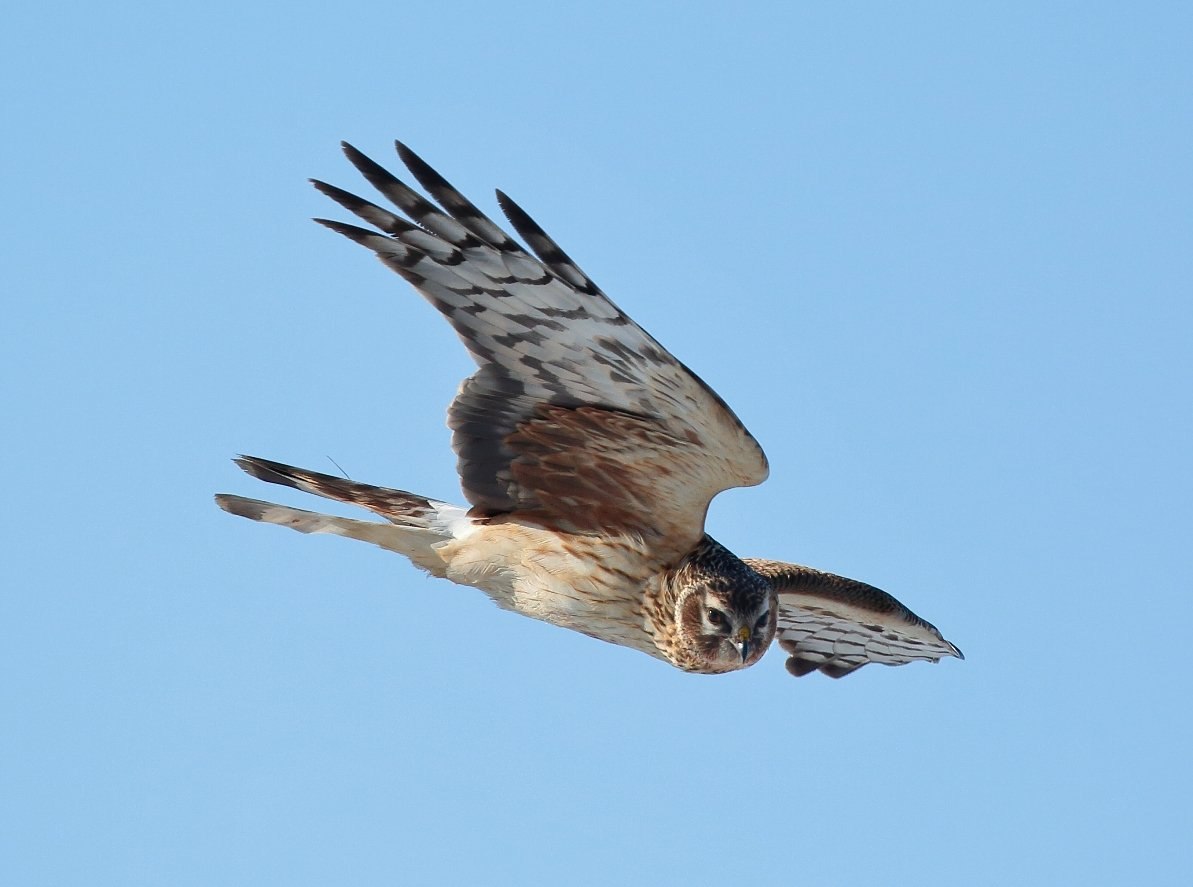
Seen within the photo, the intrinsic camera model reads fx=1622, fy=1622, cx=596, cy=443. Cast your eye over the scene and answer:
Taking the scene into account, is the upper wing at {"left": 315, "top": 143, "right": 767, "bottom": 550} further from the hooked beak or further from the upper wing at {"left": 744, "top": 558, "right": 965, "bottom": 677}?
the upper wing at {"left": 744, "top": 558, "right": 965, "bottom": 677}

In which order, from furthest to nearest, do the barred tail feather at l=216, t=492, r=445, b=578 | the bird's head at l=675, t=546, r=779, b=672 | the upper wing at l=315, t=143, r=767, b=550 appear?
the barred tail feather at l=216, t=492, r=445, b=578 → the bird's head at l=675, t=546, r=779, b=672 → the upper wing at l=315, t=143, r=767, b=550

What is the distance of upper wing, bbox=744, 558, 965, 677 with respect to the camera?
8.57 meters

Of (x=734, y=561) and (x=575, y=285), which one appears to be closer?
(x=575, y=285)

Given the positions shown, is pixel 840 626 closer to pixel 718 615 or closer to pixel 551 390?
pixel 718 615

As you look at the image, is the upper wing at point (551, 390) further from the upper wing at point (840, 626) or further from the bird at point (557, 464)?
the upper wing at point (840, 626)

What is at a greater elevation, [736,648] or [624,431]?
[624,431]

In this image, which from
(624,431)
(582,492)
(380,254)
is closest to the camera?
(380,254)

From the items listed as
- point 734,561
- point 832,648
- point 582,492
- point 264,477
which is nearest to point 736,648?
point 734,561

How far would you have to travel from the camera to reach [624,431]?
659 centimetres

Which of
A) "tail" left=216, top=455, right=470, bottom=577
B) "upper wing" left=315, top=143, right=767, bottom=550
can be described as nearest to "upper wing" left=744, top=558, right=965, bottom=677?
"upper wing" left=315, top=143, right=767, bottom=550

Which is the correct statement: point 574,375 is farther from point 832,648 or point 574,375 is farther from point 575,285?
point 832,648

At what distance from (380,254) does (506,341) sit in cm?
65

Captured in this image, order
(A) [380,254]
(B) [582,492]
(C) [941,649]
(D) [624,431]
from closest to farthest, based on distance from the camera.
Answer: (A) [380,254] → (D) [624,431] → (B) [582,492] → (C) [941,649]

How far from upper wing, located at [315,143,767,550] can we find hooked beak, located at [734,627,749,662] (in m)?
0.48
